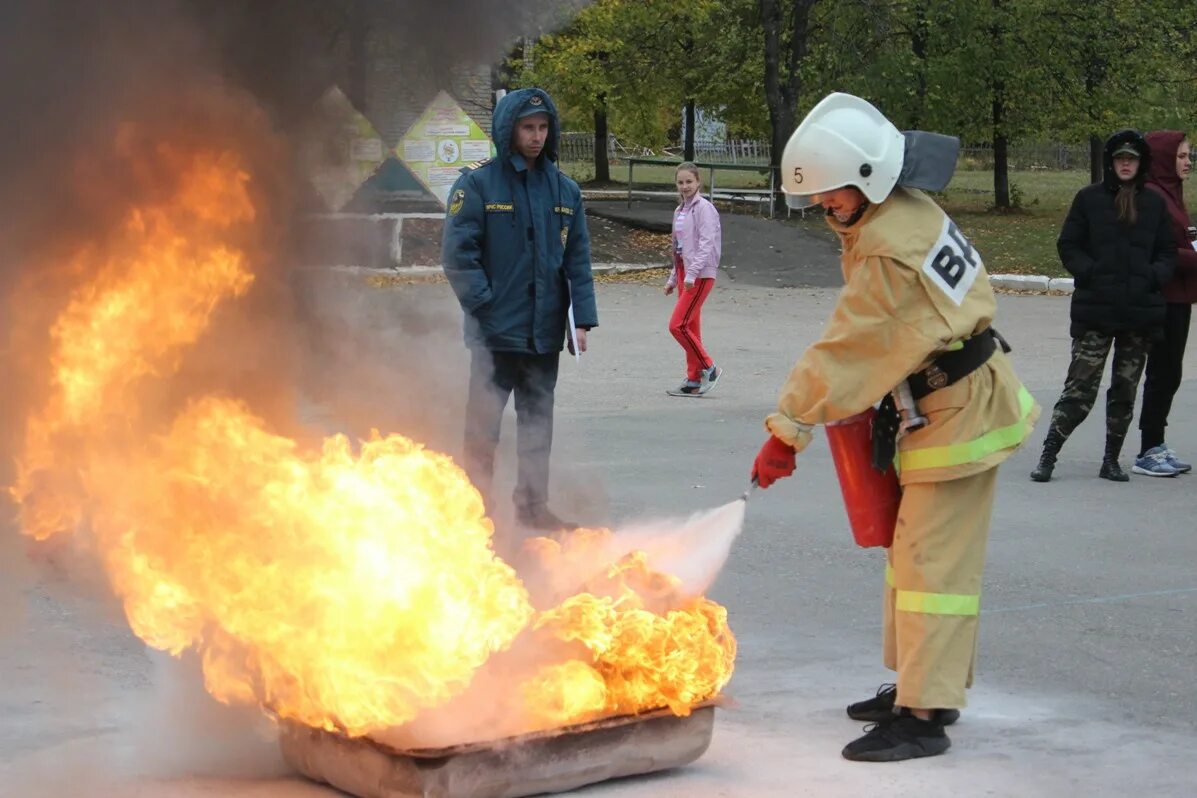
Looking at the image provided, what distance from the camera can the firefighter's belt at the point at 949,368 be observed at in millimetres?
4594

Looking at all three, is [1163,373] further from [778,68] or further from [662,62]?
[662,62]

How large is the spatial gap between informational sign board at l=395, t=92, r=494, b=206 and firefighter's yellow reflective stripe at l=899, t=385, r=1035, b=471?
5.52ft

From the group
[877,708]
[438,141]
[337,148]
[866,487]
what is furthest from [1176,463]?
[337,148]

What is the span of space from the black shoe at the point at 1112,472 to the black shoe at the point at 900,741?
4.77 meters

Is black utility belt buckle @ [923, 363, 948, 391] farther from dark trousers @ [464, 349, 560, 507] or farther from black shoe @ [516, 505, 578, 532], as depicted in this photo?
dark trousers @ [464, 349, 560, 507]

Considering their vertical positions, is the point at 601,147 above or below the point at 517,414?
above

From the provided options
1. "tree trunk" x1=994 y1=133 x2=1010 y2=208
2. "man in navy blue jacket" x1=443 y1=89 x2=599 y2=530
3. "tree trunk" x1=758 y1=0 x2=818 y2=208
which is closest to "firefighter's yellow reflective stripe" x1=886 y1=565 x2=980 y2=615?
"man in navy blue jacket" x1=443 y1=89 x2=599 y2=530

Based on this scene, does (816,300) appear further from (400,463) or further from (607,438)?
(400,463)

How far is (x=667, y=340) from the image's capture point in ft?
51.2

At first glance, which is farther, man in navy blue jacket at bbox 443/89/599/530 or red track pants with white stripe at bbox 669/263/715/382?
red track pants with white stripe at bbox 669/263/715/382

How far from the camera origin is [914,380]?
15.2ft

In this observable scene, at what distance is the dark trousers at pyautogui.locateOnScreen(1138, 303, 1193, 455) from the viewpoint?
9.02 meters

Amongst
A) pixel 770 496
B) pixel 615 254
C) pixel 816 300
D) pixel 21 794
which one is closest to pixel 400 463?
pixel 21 794

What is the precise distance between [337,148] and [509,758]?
1692mm
